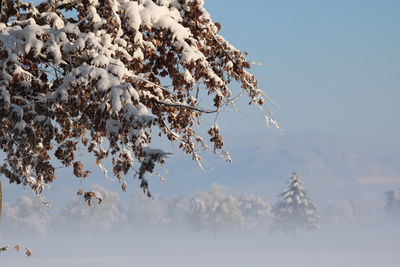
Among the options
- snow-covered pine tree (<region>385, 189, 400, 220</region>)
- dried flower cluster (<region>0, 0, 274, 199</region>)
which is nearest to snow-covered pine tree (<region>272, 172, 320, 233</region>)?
snow-covered pine tree (<region>385, 189, 400, 220</region>)

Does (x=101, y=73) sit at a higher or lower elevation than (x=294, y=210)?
lower

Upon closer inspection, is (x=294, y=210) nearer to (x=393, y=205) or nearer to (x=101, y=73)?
(x=393, y=205)

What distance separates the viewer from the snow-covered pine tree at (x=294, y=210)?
119438 millimetres

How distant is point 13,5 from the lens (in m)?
13.6

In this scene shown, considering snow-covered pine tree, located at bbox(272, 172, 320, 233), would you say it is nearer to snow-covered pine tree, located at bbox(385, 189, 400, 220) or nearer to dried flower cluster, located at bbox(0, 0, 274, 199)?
snow-covered pine tree, located at bbox(385, 189, 400, 220)

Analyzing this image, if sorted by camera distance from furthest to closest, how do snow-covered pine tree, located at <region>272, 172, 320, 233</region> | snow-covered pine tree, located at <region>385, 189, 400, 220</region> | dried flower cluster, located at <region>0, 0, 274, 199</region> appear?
snow-covered pine tree, located at <region>385, 189, 400, 220</region>
snow-covered pine tree, located at <region>272, 172, 320, 233</region>
dried flower cluster, located at <region>0, 0, 274, 199</region>

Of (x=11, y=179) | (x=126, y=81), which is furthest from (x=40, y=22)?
(x=11, y=179)

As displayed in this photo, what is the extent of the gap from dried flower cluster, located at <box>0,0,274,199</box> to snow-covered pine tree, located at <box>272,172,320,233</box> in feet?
337

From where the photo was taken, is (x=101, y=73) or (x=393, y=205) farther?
(x=393, y=205)

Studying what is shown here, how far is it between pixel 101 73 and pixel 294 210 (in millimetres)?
111714

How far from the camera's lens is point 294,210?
12212cm

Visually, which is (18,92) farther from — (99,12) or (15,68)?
(99,12)

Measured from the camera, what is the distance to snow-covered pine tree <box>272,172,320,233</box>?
119 meters

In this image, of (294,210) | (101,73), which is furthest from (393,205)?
(101,73)
